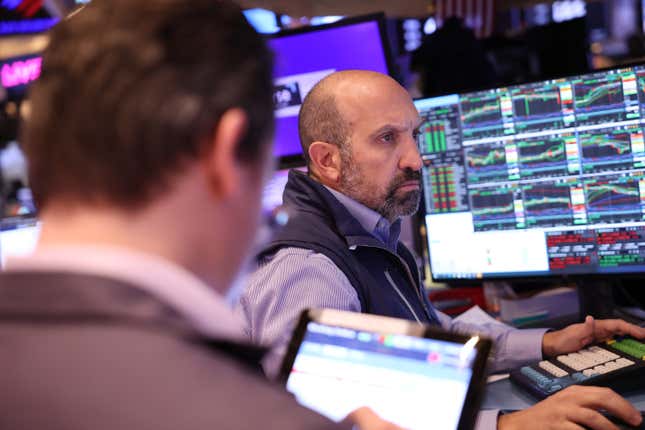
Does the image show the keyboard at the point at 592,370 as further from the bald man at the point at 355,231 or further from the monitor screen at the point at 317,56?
the monitor screen at the point at 317,56

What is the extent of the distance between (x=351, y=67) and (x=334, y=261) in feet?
2.63

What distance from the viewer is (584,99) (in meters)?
1.82

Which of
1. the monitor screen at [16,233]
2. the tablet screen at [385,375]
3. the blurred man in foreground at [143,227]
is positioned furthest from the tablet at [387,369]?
the monitor screen at [16,233]

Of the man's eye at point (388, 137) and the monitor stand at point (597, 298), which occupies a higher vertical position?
the man's eye at point (388, 137)

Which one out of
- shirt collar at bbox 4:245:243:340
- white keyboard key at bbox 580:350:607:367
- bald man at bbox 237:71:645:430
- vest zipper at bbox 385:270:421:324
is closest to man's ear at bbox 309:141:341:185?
bald man at bbox 237:71:645:430

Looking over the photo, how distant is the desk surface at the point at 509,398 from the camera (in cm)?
139

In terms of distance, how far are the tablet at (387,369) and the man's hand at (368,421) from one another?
0.27ft

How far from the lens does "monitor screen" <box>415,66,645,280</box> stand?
1.79 meters

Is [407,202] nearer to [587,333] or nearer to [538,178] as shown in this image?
[538,178]

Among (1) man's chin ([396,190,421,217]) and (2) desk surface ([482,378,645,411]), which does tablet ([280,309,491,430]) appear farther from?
(1) man's chin ([396,190,421,217])

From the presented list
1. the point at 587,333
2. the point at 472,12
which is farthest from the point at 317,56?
the point at 472,12

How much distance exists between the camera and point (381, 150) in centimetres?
171

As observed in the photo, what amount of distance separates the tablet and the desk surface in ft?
1.90

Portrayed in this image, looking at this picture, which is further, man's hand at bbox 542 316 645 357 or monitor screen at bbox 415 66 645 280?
monitor screen at bbox 415 66 645 280
